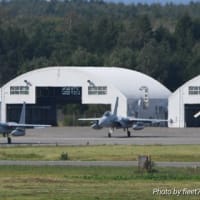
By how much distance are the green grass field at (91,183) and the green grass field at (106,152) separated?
829cm

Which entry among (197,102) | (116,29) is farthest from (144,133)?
(116,29)

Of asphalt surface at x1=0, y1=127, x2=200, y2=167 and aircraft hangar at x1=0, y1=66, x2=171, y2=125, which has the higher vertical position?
aircraft hangar at x1=0, y1=66, x2=171, y2=125

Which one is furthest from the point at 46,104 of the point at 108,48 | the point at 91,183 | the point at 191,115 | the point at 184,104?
the point at 91,183

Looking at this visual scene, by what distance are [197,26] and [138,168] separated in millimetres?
114617

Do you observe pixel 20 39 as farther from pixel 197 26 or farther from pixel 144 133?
pixel 144 133

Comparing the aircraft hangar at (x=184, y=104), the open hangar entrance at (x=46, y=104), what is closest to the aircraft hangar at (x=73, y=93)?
the open hangar entrance at (x=46, y=104)

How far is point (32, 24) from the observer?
180 m

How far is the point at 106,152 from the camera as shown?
201 feet

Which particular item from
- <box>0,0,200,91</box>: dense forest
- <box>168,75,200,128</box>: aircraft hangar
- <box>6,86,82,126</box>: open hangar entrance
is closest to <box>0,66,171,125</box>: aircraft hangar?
<box>6,86,82,126</box>: open hangar entrance

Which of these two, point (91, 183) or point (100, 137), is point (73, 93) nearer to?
point (100, 137)

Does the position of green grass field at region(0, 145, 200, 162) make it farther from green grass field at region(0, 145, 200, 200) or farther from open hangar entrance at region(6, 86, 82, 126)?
open hangar entrance at region(6, 86, 82, 126)

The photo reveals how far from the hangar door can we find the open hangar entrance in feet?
36.0

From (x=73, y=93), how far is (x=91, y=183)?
72.9 meters

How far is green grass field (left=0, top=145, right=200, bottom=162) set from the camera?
57.0 meters
